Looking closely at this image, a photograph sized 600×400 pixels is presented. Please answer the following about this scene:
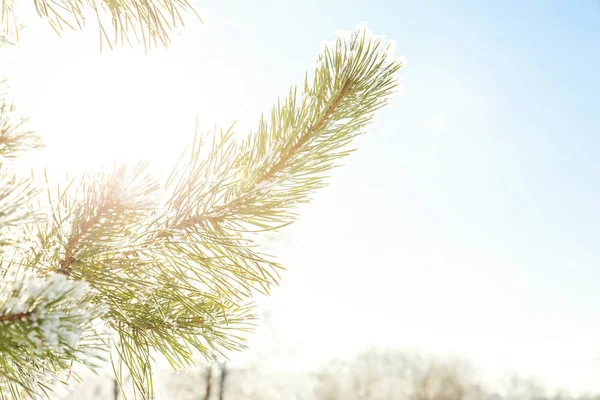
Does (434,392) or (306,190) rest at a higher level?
(306,190)

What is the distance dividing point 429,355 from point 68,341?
33.0 metres

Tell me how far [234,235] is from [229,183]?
0.24 metres

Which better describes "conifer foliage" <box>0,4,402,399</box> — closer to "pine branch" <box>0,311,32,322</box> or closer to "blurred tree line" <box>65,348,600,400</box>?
"pine branch" <box>0,311,32,322</box>

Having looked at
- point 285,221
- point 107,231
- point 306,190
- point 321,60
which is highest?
point 321,60

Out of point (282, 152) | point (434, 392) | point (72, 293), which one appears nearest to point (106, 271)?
point (72, 293)

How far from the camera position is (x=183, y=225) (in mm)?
1588

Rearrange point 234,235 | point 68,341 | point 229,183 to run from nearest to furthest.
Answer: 1. point 68,341
2. point 229,183
3. point 234,235

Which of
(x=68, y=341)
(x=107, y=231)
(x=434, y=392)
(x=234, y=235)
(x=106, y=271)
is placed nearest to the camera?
(x=68, y=341)

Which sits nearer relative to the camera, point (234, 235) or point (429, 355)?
point (234, 235)

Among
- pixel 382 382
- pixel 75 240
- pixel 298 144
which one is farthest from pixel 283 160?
pixel 382 382

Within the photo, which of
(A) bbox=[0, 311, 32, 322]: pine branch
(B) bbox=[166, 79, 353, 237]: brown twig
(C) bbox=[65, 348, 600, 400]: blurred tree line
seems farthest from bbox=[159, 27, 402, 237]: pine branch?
(C) bbox=[65, 348, 600, 400]: blurred tree line

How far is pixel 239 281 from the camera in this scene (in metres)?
1.77

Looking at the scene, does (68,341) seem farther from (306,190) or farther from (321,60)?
(321,60)

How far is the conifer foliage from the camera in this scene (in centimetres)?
135
